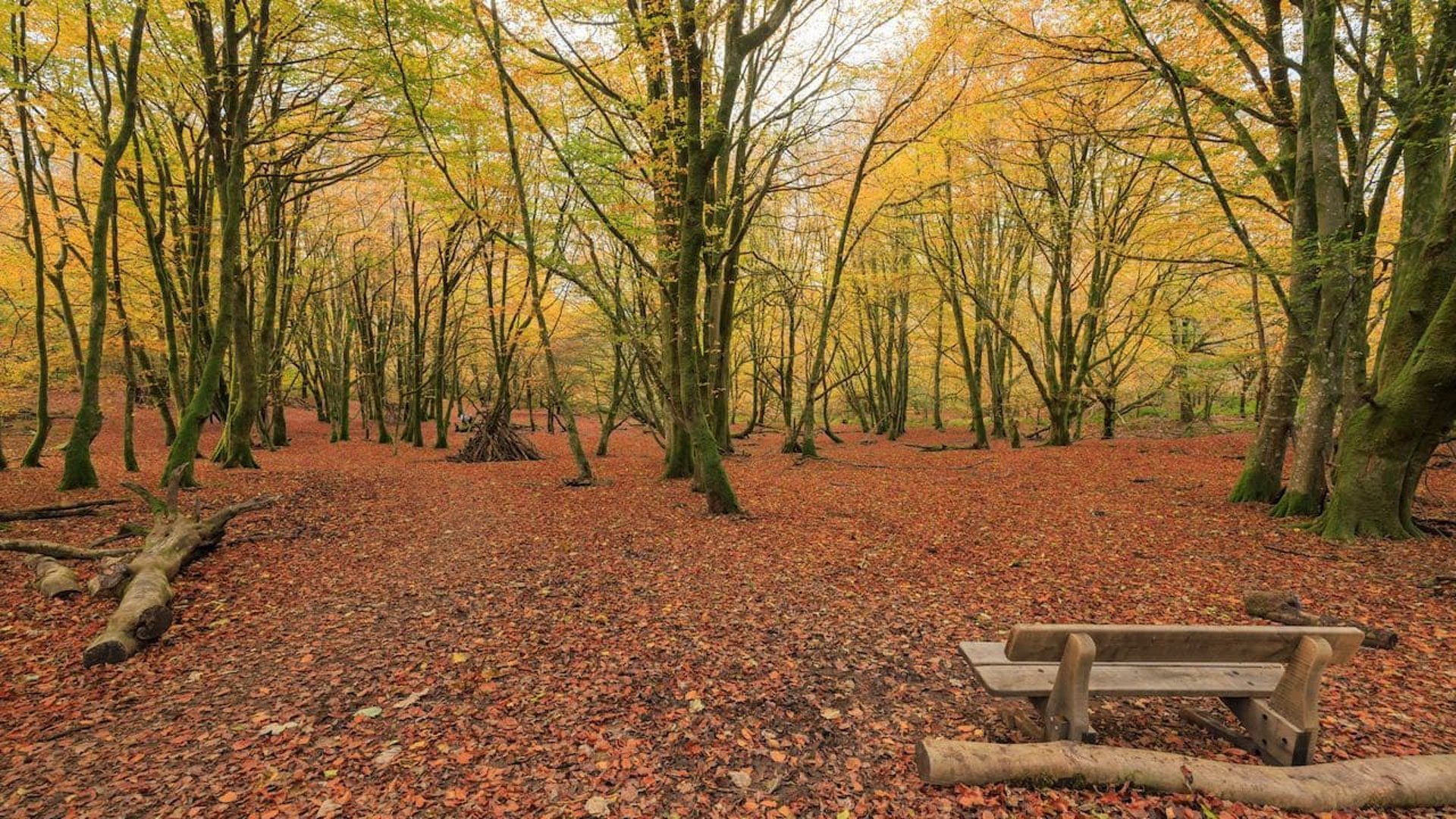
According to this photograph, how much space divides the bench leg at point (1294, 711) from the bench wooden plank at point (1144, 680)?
0.29 feet

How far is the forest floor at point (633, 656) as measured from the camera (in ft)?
9.63

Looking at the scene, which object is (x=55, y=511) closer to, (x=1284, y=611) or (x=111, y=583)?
(x=111, y=583)

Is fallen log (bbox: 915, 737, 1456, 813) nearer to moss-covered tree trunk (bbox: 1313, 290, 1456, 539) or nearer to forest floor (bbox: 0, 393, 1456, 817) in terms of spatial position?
forest floor (bbox: 0, 393, 1456, 817)

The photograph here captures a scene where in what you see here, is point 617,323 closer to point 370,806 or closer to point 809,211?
point 370,806

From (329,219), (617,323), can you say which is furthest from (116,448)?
(617,323)

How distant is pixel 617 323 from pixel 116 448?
16.8 metres

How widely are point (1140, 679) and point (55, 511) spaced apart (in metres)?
11.5

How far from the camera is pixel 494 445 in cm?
1711

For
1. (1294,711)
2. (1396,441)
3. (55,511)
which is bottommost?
(1294,711)

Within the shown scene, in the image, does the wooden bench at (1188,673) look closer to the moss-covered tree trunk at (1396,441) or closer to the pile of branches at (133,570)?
the moss-covered tree trunk at (1396,441)

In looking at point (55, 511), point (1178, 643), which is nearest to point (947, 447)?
point (1178, 643)

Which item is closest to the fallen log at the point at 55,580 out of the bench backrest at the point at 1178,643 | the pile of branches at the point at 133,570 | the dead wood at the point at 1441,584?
the pile of branches at the point at 133,570

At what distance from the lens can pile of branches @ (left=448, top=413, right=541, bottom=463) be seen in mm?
16891

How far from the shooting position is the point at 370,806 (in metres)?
2.78
